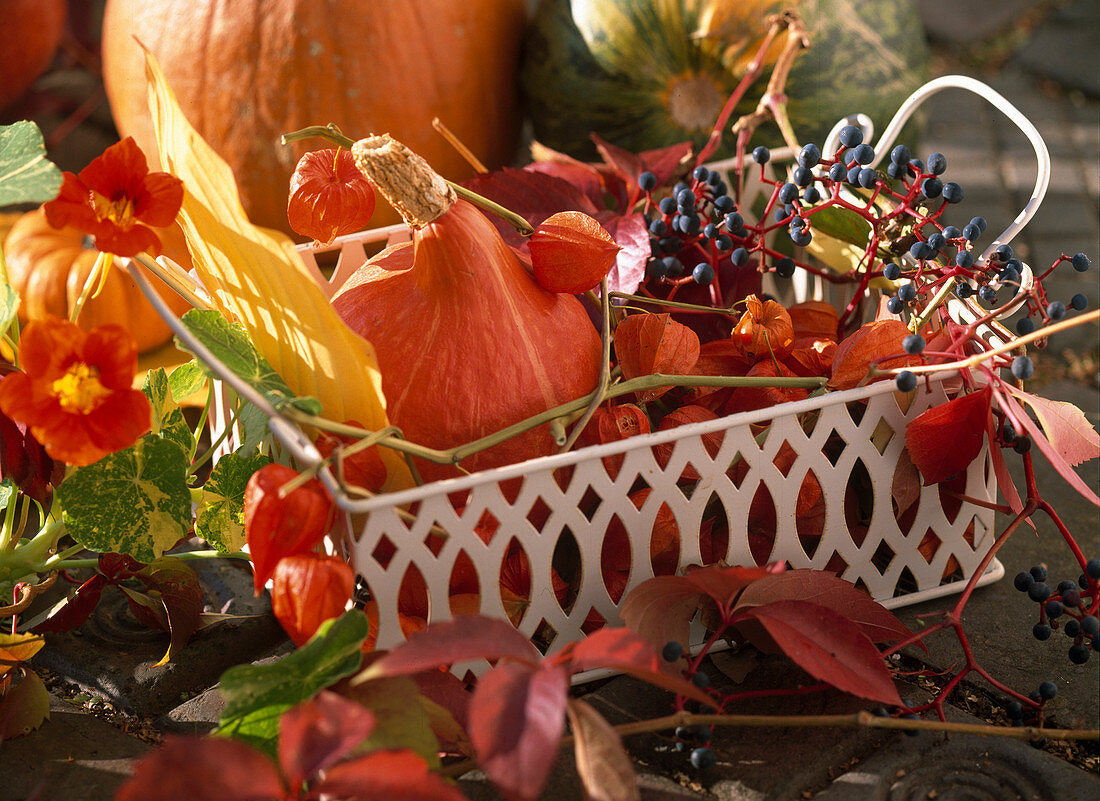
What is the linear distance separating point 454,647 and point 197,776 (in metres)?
0.15

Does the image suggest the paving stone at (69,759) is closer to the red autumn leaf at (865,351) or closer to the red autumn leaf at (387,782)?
the red autumn leaf at (387,782)

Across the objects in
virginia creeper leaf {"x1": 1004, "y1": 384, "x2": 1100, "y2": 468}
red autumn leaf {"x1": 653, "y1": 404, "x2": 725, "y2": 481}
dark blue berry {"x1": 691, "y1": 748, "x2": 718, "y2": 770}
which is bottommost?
dark blue berry {"x1": 691, "y1": 748, "x2": 718, "y2": 770}

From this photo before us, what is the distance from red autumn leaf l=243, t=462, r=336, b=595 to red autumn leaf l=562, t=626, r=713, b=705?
18 cm

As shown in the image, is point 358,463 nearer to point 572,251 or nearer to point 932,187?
point 572,251

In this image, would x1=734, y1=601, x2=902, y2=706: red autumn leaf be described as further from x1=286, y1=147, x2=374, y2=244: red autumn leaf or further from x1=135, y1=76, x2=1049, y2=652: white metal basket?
x1=286, y1=147, x2=374, y2=244: red autumn leaf

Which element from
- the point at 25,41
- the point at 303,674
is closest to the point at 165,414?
the point at 303,674

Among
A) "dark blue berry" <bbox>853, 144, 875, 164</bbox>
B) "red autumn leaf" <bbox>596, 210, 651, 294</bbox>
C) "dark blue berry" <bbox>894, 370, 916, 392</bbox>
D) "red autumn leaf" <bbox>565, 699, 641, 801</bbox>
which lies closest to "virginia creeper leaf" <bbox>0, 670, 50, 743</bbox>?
"red autumn leaf" <bbox>565, 699, 641, 801</bbox>

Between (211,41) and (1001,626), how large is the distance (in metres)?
1.21

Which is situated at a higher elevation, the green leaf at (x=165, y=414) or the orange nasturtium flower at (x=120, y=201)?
the orange nasturtium flower at (x=120, y=201)

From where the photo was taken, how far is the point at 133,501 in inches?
28.7

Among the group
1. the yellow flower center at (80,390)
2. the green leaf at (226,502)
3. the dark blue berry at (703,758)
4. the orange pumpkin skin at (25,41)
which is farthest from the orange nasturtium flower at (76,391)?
the orange pumpkin skin at (25,41)

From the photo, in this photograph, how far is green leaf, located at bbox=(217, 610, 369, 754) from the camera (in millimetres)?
603

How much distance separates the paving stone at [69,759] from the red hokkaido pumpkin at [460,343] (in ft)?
1.02

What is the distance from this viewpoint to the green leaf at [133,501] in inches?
28.4
